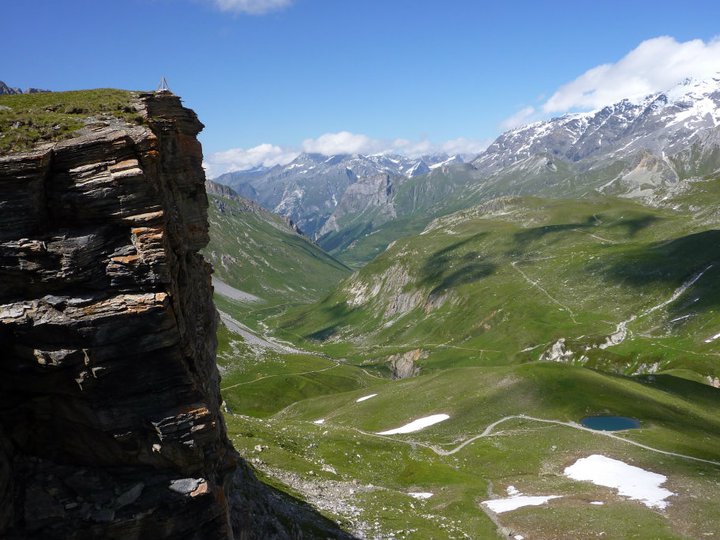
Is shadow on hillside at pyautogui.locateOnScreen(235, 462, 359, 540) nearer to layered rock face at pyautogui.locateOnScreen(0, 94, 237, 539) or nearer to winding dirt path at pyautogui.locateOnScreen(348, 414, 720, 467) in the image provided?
layered rock face at pyautogui.locateOnScreen(0, 94, 237, 539)

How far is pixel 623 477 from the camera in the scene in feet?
192

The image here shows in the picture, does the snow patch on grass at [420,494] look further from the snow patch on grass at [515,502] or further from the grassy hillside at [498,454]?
the snow patch on grass at [515,502]

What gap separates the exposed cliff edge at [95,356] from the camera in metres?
23.5

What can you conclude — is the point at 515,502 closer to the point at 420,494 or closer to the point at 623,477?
the point at 420,494

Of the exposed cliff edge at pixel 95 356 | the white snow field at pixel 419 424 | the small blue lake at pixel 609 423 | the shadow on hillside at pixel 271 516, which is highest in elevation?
the exposed cliff edge at pixel 95 356

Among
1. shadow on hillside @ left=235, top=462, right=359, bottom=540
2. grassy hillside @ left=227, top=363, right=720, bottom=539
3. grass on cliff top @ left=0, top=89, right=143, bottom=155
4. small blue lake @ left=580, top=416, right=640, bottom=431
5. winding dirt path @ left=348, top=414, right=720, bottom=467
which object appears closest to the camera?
grass on cliff top @ left=0, top=89, right=143, bottom=155

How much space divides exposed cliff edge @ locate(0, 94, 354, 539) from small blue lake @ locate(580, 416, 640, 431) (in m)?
68.5

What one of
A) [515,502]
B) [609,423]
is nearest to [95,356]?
[515,502]

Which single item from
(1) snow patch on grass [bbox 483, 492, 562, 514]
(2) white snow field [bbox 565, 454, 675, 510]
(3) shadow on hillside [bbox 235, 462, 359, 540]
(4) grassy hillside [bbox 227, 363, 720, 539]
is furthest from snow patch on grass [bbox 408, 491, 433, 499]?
(2) white snow field [bbox 565, 454, 675, 510]

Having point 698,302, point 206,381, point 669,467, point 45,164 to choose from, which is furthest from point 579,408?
point 698,302

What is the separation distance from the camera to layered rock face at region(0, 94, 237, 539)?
77.0 feet

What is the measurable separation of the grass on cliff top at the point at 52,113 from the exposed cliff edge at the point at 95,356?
1.50 m

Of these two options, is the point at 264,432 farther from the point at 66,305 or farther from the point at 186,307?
the point at 66,305

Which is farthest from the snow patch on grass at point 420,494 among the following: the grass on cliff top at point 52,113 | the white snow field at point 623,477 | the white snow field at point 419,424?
the grass on cliff top at point 52,113
